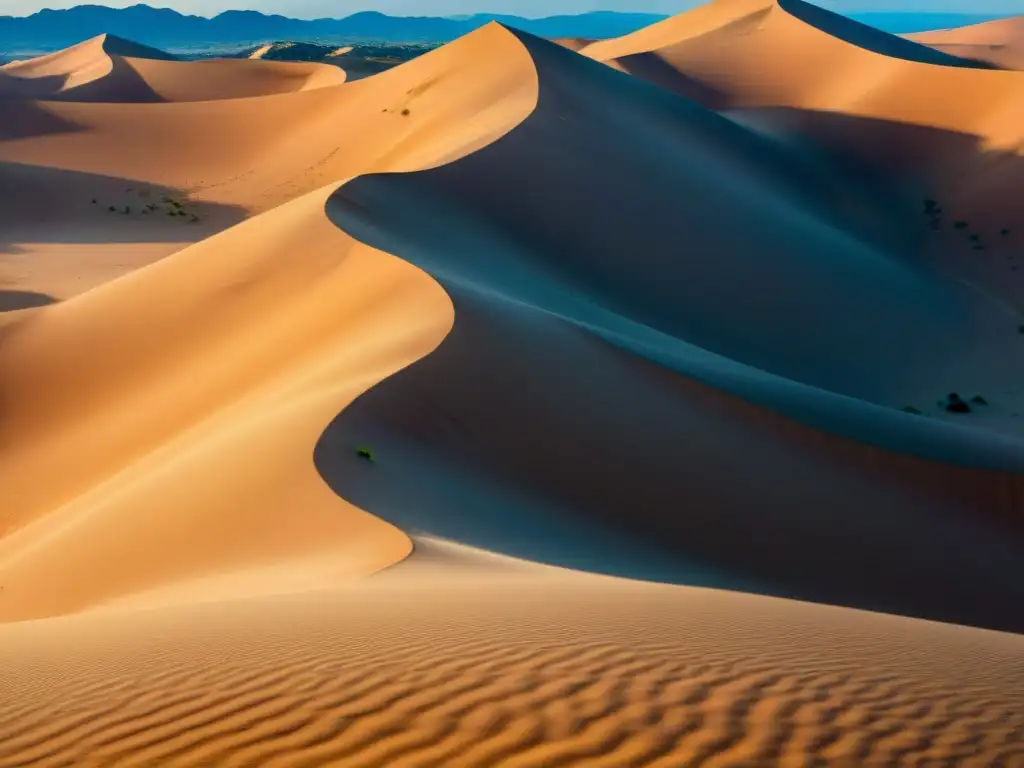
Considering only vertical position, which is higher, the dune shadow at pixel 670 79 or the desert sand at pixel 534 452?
the dune shadow at pixel 670 79

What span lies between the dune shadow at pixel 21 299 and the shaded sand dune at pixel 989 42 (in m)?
50.2

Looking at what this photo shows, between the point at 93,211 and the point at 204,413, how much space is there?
24198 millimetres

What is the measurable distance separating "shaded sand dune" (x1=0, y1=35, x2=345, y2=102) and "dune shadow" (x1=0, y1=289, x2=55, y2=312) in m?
36.7

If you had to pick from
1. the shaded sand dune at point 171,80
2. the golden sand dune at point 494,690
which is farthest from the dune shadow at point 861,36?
the golden sand dune at point 494,690

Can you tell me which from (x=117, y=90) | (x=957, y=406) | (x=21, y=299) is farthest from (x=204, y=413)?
(x=117, y=90)

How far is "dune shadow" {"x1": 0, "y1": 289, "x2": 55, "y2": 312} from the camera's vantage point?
22062 mm

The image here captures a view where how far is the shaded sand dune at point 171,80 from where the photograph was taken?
58.6m

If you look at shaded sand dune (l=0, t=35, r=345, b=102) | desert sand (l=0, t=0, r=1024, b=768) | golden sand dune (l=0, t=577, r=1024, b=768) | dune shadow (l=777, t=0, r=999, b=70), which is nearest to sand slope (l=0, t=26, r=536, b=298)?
desert sand (l=0, t=0, r=1024, b=768)

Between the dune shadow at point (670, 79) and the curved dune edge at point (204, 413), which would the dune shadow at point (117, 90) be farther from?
the curved dune edge at point (204, 413)

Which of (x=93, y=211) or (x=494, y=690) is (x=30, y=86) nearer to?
(x=93, y=211)

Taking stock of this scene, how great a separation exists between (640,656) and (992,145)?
32.0 metres

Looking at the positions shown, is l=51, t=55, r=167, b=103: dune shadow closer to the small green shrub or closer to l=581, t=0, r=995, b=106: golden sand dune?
l=581, t=0, r=995, b=106: golden sand dune

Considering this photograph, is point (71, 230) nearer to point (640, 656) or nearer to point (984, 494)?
point (984, 494)

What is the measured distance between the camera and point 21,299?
22.7 metres
